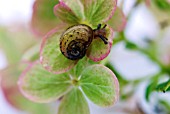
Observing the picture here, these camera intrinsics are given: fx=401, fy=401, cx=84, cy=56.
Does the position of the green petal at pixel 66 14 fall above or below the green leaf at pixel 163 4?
below

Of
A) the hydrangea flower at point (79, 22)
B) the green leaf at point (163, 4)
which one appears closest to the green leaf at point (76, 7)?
the hydrangea flower at point (79, 22)

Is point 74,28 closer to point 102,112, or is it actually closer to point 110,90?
point 110,90

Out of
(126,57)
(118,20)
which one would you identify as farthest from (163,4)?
(126,57)

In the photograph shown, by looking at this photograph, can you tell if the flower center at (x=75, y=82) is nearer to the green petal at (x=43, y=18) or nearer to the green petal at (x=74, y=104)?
the green petal at (x=74, y=104)

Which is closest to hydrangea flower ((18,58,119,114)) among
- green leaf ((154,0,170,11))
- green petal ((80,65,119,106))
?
green petal ((80,65,119,106))

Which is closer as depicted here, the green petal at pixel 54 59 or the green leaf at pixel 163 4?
the green petal at pixel 54 59

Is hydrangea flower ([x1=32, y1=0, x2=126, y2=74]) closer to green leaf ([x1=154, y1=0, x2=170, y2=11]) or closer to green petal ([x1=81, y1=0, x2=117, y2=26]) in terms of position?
green petal ([x1=81, y1=0, x2=117, y2=26])

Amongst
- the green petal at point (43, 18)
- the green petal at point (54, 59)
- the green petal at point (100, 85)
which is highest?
the green petal at point (43, 18)
